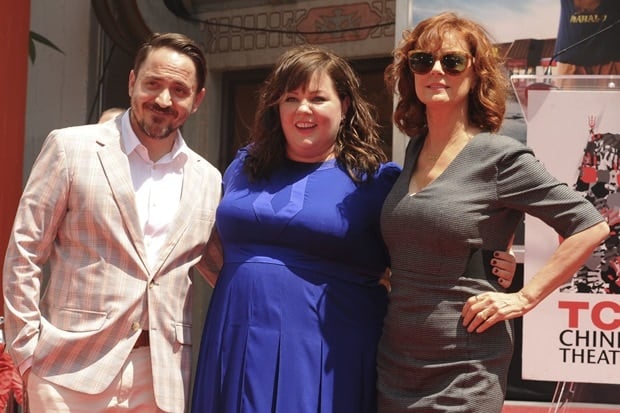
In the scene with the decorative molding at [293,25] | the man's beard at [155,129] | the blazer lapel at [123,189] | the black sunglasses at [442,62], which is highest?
the decorative molding at [293,25]

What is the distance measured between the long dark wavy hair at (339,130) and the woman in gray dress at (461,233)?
41cm

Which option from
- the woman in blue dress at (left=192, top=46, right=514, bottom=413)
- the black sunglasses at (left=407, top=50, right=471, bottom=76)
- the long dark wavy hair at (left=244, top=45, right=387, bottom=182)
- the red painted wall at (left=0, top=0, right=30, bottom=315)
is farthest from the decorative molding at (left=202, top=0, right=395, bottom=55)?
the black sunglasses at (left=407, top=50, right=471, bottom=76)

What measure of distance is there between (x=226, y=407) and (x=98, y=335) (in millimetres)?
473

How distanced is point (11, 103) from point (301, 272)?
2.88 meters

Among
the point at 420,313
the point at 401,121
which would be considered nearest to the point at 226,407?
the point at 420,313

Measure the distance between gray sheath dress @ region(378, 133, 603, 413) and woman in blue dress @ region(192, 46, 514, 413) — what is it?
1.01 feet

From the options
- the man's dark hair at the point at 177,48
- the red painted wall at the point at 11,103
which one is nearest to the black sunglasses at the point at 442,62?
the man's dark hair at the point at 177,48

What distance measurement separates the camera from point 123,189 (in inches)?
121

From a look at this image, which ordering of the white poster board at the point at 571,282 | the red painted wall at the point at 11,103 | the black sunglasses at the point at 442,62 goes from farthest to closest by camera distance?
the red painted wall at the point at 11,103 < the white poster board at the point at 571,282 < the black sunglasses at the point at 442,62

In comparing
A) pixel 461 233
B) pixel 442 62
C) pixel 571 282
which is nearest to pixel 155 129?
pixel 442 62

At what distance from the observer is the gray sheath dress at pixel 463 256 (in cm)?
272

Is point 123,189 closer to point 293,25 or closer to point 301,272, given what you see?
point 301,272

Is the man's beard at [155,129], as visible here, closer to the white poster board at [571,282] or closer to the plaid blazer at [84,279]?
the plaid blazer at [84,279]

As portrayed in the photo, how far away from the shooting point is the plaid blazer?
9.86 feet
